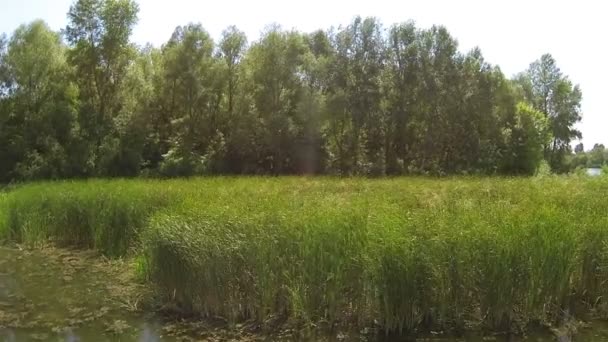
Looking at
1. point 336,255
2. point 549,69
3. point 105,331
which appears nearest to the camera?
point 336,255

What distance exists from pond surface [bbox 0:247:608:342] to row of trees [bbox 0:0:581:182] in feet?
74.9

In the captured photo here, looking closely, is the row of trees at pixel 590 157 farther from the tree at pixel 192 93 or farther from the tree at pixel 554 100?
the tree at pixel 192 93

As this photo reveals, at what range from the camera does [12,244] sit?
1531 cm

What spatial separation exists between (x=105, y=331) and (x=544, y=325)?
6895mm

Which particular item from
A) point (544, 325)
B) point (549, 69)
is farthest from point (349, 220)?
point (549, 69)

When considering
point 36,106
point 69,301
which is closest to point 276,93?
point 36,106

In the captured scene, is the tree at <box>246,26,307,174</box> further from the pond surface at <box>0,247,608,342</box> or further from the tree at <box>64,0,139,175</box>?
the pond surface at <box>0,247,608,342</box>

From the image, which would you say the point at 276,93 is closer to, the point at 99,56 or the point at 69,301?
the point at 99,56

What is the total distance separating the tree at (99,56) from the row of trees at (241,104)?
3.6 inches

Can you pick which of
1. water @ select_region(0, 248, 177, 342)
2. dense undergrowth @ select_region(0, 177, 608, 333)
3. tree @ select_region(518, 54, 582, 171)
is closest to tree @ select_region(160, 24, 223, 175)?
water @ select_region(0, 248, 177, 342)

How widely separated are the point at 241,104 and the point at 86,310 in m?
30.9

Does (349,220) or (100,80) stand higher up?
(100,80)

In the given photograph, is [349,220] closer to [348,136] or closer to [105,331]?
[105,331]

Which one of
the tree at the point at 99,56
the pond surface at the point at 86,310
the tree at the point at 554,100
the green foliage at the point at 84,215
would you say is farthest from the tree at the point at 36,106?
the tree at the point at 554,100
